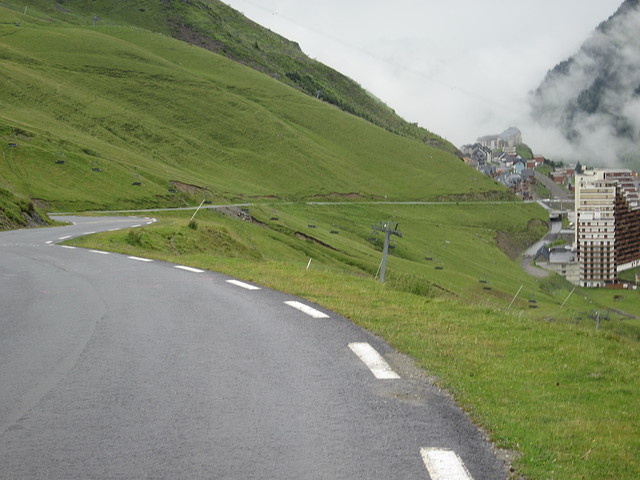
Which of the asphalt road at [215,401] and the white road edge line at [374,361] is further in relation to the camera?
the white road edge line at [374,361]

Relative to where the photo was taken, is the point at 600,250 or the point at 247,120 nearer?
the point at 247,120

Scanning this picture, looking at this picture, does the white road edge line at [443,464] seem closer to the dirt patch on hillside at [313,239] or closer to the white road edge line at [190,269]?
the white road edge line at [190,269]

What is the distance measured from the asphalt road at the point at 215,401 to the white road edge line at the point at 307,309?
0.04m

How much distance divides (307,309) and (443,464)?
8189mm

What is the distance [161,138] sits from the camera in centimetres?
13525

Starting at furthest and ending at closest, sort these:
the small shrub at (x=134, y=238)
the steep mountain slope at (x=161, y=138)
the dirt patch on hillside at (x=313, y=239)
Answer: the dirt patch on hillside at (x=313, y=239)
the steep mountain slope at (x=161, y=138)
the small shrub at (x=134, y=238)

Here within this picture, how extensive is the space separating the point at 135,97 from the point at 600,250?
130m

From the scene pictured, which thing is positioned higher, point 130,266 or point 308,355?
point 308,355

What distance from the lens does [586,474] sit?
5.59 m

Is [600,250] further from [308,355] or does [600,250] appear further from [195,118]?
[308,355]

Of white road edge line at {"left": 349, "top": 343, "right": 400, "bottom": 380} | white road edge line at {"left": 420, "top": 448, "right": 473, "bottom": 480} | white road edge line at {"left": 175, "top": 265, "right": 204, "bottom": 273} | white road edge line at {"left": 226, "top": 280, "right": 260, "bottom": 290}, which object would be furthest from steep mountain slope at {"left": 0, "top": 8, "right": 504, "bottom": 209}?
white road edge line at {"left": 420, "top": 448, "right": 473, "bottom": 480}

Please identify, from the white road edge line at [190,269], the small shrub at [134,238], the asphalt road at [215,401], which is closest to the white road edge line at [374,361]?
the asphalt road at [215,401]

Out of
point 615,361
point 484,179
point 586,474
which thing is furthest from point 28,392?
point 484,179

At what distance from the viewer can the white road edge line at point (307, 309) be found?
42.8 feet
